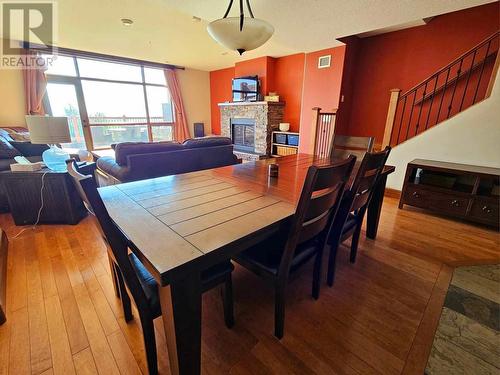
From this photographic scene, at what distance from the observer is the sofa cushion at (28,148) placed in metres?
3.17

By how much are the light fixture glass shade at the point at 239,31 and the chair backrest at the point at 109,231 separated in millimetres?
1346

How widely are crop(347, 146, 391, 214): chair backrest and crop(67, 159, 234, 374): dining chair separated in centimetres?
88

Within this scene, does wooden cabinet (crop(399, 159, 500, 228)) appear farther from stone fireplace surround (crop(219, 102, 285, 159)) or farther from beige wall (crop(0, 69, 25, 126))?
beige wall (crop(0, 69, 25, 126))

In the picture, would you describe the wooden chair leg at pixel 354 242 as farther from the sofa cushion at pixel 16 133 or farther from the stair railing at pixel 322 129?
the sofa cushion at pixel 16 133

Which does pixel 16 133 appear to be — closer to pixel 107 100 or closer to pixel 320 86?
pixel 107 100

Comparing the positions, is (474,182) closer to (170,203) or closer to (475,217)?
(475,217)

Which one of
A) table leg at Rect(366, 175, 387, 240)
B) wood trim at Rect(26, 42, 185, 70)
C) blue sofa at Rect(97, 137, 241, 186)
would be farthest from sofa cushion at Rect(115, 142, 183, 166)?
wood trim at Rect(26, 42, 185, 70)

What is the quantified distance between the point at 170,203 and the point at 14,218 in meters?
2.51

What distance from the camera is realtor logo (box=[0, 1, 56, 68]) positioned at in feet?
9.89

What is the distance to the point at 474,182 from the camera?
99.8 inches

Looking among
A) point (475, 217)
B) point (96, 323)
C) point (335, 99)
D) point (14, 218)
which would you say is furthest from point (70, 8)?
point (475, 217)

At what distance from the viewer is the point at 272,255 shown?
1.19 metres

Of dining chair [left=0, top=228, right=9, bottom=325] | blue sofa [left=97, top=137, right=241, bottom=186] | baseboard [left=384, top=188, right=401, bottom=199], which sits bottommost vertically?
dining chair [left=0, top=228, right=9, bottom=325]

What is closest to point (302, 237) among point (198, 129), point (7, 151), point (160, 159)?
point (160, 159)
